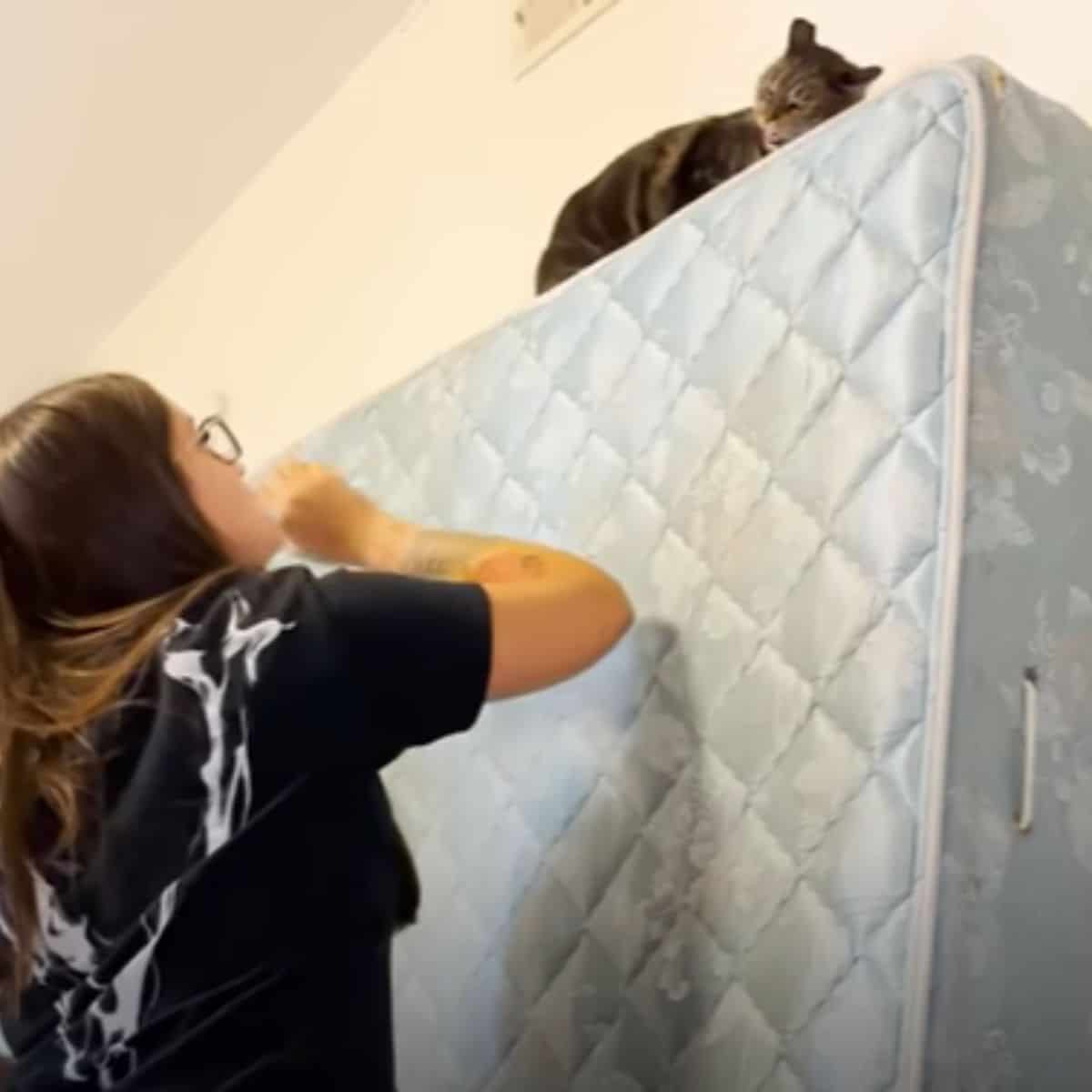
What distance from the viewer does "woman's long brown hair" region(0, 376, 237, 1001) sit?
2.57 ft

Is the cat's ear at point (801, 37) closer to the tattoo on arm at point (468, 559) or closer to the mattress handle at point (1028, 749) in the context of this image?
the tattoo on arm at point (468, 559)

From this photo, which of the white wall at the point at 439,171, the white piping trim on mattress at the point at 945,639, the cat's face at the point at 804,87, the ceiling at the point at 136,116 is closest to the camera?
the white piping trim on mattress at the point at 945,639

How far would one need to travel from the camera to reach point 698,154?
1.31 meters

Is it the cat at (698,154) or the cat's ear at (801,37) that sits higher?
the cat's ear at (801,37)

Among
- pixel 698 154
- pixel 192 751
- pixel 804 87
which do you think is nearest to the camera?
pixel 192 751

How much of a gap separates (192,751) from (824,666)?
13.5 inches

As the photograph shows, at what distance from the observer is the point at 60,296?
2736 millimetres

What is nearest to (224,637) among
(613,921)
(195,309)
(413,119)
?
(613,921)

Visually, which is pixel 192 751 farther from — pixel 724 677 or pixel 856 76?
pixel 856 76

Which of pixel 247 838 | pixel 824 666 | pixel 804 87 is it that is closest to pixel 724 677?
pixel 824 666

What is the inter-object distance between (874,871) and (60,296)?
2.32 metres

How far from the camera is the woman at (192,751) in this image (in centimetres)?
75

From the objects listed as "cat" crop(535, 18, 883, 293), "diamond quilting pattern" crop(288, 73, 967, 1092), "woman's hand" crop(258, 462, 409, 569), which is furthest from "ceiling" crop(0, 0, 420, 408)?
"diamond quilting pattern" crop(288, 73, 967, 1092)

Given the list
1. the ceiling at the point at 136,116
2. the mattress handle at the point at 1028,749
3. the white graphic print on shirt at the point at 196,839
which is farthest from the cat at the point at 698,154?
the ceiling at the point at 136,116
